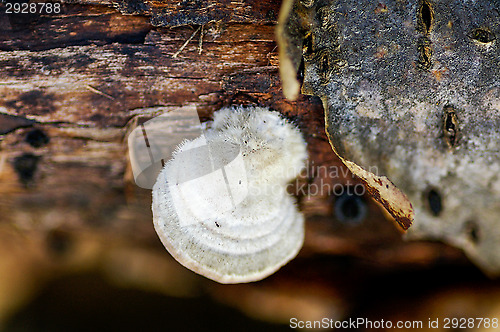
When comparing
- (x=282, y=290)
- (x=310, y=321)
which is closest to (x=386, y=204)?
(x=282, y=290)

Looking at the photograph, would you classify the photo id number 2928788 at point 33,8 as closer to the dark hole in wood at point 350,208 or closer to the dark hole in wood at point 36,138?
the dark hole in wood at point 36,138

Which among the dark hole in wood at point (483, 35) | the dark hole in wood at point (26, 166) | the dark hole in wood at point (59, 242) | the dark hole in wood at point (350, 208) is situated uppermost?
the dark hole in wood at point (483, 35)

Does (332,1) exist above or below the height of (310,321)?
above

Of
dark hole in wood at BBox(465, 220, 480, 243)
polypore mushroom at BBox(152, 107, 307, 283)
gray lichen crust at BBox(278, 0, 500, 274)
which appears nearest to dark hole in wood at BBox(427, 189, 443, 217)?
gray lichen crust at BBox(278, 0, 500, 274)

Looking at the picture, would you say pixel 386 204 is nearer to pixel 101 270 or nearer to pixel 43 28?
pixel 43 28

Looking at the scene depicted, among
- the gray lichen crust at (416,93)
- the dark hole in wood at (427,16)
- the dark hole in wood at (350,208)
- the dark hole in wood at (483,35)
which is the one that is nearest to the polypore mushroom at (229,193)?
the gray lichen crust at (416,93)

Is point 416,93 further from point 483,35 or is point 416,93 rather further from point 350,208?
point 350,208
